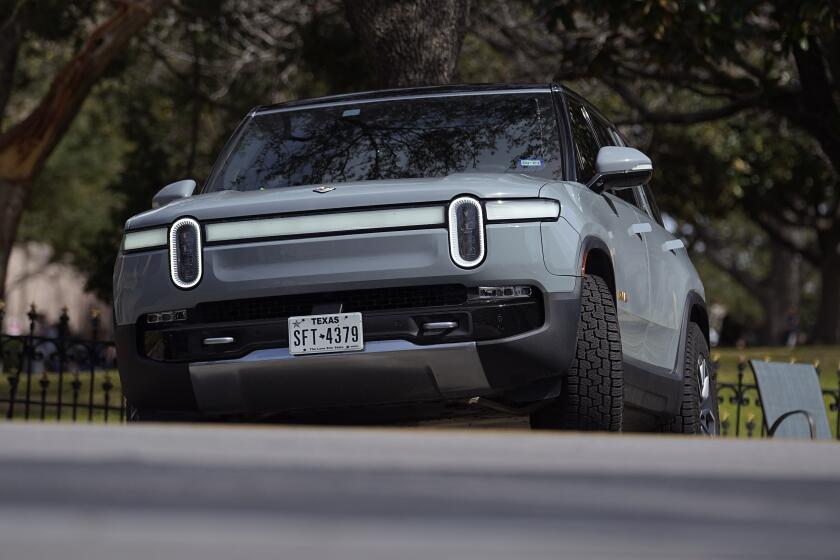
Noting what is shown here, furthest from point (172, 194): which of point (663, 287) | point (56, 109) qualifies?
point (56, 109)

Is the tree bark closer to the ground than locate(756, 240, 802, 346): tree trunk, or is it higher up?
higher up

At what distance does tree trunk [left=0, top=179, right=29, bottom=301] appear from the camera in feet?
47.5

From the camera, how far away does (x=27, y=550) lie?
106 inches

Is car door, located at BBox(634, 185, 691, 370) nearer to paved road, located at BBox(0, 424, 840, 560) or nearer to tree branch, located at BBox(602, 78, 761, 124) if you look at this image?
paved road, located at BBox(0, 424, 840, 560)

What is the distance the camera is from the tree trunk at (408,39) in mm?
11570

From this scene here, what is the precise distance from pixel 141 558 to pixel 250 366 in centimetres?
312

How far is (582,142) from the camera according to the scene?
6.92m

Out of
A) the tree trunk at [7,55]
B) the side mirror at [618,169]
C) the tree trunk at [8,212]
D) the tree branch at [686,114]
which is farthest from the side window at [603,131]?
the tree trunk at [7,55]

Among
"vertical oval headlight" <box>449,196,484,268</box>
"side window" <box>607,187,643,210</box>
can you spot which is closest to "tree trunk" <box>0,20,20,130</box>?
"side window" <box>607,187,643,210</box>

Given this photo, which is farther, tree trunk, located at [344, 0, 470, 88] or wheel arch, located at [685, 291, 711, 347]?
tree trunk, located at [344, 0, 470, 88]

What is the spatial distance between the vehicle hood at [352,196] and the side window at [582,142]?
24.3 inches

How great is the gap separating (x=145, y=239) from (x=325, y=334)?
895mm

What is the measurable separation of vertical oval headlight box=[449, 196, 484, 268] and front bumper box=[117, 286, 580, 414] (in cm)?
31

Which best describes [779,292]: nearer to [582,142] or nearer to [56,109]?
[56,109]
